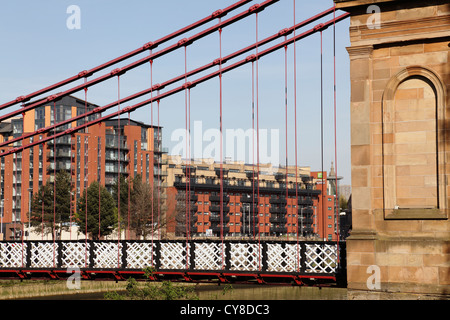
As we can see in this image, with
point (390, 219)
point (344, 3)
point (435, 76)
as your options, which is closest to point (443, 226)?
point (390, 219)

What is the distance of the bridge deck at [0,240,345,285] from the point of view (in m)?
26.8

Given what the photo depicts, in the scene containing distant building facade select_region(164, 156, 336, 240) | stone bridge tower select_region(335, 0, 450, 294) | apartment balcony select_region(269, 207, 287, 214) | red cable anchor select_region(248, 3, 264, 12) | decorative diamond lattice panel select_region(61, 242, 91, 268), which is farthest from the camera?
apartment balcony select_region(269, 207, 287, 214)

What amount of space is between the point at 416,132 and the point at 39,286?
51452mm

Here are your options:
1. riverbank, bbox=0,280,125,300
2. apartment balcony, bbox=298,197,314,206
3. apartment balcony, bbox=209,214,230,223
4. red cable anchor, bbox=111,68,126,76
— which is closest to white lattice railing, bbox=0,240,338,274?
red cable anchor, bbox=111,68,126,76

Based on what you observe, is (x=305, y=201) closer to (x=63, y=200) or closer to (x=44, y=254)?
(x=63, y=200)

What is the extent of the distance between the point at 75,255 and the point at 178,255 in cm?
511

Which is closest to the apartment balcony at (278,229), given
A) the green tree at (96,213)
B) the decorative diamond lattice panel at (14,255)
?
the green tree at (96,213)

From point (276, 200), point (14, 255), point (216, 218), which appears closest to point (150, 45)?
point (14, 255)

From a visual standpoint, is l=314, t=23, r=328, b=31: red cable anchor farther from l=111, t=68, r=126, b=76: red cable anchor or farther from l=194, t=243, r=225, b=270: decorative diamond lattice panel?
l=111, t=68, r=126, b=76: red cable anchor

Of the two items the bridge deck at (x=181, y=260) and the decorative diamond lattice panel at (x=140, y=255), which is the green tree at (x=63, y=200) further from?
the decorative diamond lattice panel at (x=140, y=255)

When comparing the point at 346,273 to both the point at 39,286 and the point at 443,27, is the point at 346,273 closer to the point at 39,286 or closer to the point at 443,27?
the point at 443,27

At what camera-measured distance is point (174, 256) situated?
3011cm

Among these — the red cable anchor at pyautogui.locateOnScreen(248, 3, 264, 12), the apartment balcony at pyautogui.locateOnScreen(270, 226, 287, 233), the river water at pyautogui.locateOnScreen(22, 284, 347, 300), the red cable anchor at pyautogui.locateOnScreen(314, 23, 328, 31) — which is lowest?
the river water at pyautogui.locateOnScreen(22, 284, 347, 300)

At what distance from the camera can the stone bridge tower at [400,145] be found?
22016 millimetres
